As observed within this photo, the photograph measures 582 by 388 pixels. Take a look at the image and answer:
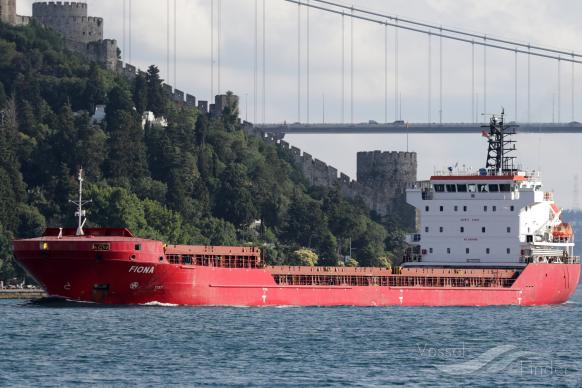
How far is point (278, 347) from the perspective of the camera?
200 feet

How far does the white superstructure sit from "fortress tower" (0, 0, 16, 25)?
73.1 meters

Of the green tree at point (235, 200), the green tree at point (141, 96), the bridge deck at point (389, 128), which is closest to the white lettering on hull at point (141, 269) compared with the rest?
the green tree at point (235, 200)

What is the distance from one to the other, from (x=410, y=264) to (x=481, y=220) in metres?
4.63

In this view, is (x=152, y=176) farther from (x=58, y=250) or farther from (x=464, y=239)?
(x=58, y=250)

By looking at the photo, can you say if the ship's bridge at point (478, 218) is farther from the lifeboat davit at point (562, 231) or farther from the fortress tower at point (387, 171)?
the fortress tower at point (387, 171)

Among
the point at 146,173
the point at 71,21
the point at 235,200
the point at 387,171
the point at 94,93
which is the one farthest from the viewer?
the point at 71,21

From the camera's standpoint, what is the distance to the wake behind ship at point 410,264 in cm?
7362

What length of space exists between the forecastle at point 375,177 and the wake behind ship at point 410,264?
191 ft

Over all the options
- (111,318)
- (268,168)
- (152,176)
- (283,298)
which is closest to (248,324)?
(111,318)

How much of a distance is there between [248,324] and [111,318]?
5567 millimetres

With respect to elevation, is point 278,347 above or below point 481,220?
below

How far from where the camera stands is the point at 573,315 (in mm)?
83375

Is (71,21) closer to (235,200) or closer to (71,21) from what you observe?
(71,21)

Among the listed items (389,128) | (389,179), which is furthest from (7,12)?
(389,128)
